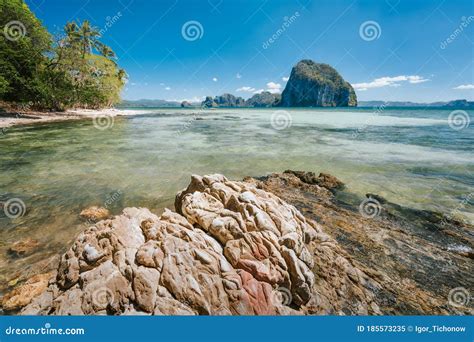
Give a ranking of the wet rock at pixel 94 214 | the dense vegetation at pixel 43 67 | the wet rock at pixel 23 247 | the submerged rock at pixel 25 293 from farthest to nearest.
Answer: the dense vegetation at pixel 43 67
the wet rock at pixel 94 214
the wet rock at pixel 23 247
the submerged rock at pixel 25 293

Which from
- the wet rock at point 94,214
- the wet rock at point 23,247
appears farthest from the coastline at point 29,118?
the wet rock at point 23,247

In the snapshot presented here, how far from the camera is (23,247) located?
6.52 m

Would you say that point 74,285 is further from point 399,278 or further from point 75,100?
point 75,100

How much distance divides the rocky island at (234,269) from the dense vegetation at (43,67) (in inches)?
1284

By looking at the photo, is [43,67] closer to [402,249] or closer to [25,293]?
[25,293]

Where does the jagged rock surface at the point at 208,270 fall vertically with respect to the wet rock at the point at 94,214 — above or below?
above

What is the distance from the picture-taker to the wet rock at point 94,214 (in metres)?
8.23

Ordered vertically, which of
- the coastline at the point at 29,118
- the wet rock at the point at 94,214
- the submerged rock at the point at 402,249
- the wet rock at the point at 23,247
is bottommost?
the wet rock at the point at 23,247

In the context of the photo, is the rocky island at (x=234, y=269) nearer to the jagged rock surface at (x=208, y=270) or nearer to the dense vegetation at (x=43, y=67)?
the jagged rock surface at (x=208, y=270)

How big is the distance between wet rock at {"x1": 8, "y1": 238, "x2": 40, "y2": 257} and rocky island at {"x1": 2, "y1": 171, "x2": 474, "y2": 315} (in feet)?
4.50

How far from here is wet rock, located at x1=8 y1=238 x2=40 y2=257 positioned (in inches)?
247

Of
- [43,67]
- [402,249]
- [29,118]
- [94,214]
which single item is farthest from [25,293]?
[43,67]

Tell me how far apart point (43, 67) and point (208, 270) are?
48.6 m

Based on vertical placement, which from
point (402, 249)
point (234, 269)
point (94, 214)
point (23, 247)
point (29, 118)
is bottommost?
point (23, 247)
